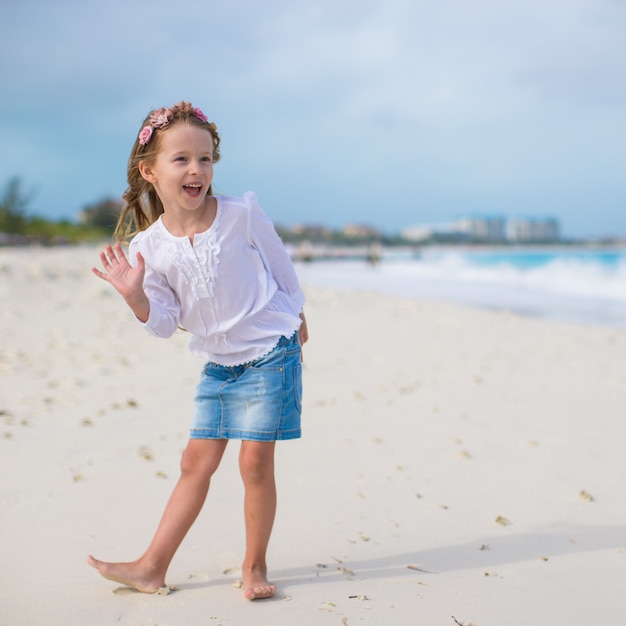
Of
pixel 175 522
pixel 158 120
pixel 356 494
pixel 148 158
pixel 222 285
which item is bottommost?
pixel 356 494

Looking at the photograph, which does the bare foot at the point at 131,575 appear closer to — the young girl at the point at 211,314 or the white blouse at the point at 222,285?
the young girl at the point at 211,314

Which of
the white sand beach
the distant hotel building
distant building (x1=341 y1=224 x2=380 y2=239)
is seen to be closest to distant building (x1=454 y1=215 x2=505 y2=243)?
the distant hotel building

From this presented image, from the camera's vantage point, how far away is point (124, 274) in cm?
243

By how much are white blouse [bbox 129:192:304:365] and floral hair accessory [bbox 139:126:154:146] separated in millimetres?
269

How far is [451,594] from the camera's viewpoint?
8.05 feet

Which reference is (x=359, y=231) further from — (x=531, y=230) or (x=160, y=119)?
(x=160, y=119)

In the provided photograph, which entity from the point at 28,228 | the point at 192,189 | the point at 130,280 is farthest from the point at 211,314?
the point at 28,228

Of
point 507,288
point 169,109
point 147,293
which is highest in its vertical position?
point 169,109

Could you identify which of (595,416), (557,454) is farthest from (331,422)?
(595,416)

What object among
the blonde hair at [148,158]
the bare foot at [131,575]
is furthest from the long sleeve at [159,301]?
the bare foot at [131,575]

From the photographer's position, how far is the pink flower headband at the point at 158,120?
8.19 ft

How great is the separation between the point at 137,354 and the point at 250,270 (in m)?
5.03

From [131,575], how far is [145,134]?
4.87 feet

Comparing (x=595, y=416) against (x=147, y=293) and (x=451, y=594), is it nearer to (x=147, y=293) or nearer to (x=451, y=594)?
(x=451, y=594)
